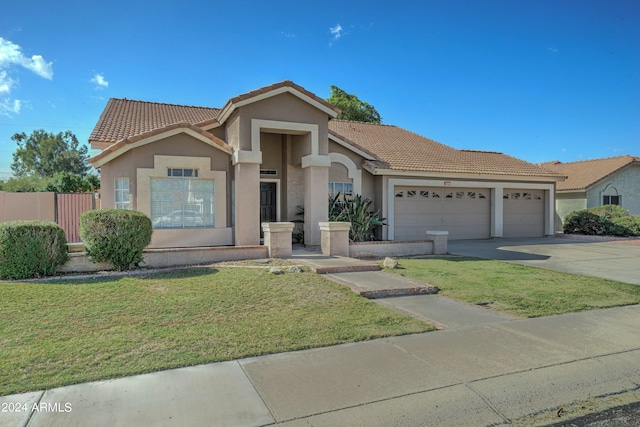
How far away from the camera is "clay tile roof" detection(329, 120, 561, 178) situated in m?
18.5

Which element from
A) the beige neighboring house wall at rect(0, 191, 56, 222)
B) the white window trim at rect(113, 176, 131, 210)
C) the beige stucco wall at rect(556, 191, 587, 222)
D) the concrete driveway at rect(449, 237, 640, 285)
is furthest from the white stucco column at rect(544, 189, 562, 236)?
the beige neighboring house wall at rect(0, 191, 56, 222)

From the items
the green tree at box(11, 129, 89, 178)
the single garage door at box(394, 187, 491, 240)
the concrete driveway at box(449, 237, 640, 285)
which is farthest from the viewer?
the green tree at box(11, 129, 89, 178)

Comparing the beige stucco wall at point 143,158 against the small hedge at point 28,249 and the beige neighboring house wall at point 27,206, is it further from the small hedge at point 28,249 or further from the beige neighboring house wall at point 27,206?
the beige neighboring house wall at point 27,206

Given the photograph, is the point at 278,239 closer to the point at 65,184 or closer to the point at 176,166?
the point at 176,166

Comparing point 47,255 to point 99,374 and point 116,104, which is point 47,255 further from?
point 116,104

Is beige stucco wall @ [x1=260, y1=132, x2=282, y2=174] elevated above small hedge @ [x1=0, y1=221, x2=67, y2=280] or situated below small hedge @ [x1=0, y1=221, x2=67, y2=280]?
above

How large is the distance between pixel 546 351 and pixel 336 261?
20.6ft

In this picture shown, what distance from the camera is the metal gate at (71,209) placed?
16719 millimetres

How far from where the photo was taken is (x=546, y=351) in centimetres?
526

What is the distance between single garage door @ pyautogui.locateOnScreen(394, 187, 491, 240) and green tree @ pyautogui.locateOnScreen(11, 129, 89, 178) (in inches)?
1765

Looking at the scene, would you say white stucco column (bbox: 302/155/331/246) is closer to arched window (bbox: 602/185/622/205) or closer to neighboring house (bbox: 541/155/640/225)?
neighboring house (bbox: 541/155/640/225)

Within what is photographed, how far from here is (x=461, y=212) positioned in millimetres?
19578

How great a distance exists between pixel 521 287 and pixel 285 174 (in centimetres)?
924

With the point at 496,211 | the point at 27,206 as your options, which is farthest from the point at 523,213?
the point at 27,206
